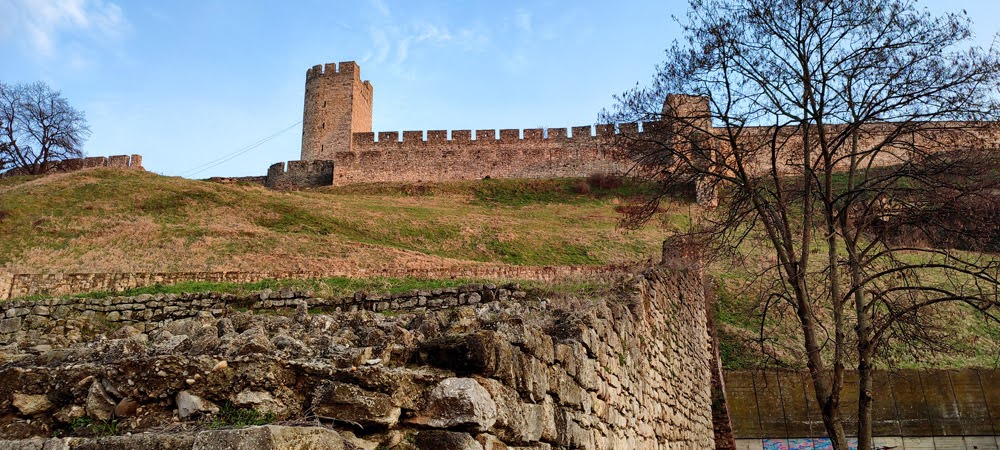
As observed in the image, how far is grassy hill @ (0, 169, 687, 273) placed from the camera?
2480 cm

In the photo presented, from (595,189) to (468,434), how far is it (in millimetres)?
43284

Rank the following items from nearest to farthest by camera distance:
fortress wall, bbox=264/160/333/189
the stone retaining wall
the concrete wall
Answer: the stone retaining wall, the concrete wall, fortress wall, bbox=264/160/333/189

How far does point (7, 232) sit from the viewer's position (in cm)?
2753

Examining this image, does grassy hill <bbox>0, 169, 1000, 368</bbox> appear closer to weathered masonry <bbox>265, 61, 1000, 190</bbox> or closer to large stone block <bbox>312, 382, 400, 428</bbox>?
weathered masonry <bbox>265, 61, 1000, 190</bbox>

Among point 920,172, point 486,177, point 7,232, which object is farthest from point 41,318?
point 486,177

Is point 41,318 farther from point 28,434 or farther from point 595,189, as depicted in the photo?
point 595,189

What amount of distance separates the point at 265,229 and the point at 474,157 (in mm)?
23930

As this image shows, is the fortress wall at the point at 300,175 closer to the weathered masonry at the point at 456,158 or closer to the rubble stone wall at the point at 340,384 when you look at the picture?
the weathered masonry at the point at 456,158

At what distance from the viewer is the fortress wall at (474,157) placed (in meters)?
50.9

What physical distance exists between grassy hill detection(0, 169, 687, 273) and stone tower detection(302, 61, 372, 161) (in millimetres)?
14867

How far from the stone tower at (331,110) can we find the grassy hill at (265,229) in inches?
585

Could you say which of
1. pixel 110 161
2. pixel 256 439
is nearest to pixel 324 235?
pixel 256 439

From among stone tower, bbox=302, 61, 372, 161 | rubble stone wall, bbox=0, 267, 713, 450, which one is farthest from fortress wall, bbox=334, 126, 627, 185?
rubble stone wall, bbox=0, 267, 713, 450

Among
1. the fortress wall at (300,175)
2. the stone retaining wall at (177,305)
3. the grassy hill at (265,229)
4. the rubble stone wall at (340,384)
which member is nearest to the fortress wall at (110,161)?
the fortress wall at (300,175)
